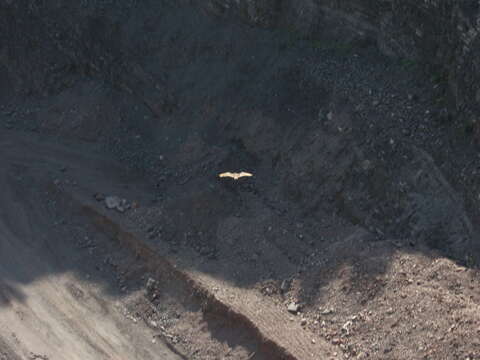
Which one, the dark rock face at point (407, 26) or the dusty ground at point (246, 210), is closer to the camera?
the dusty ground at point (246, 210)

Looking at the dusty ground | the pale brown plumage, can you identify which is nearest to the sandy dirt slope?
the dusty ground

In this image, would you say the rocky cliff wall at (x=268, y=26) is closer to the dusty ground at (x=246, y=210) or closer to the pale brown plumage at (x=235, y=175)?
the dusty ground at (x=246, y=210)

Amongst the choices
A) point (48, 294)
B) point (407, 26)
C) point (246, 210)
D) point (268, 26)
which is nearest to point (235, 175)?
point (246, 210)

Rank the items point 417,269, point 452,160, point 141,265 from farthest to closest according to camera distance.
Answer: point 141,265 → point 452,160 → point 417,269

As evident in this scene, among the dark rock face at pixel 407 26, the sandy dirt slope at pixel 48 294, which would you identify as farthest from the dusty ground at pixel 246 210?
the dark rock face at pixel 407 26

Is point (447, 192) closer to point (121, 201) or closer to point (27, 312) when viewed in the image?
point (121, 201)

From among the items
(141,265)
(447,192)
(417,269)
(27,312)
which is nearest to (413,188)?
(447,192)
